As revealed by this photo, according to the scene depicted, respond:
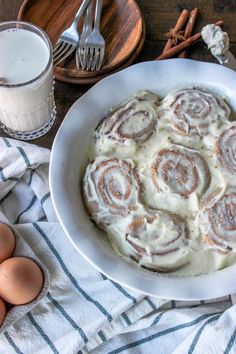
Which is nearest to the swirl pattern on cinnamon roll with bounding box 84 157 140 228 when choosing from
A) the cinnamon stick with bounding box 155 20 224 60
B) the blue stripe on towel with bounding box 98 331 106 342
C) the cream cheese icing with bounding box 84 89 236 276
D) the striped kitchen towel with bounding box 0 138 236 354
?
the cream cheese icing with bounding box 84 89 236 276

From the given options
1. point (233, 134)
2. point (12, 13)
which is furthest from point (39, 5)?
point (233, 134)

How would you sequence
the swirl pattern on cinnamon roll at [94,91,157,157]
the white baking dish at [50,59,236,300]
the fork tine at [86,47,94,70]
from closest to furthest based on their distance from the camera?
the white baking dish at [50,59,236,300], the swirl pattern on cinnamon roll at [94,91,157,157], the fork tine at [86,47,94,70]

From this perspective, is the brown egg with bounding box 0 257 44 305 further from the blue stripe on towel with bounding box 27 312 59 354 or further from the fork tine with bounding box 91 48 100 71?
the fork tine with bounding box 91 48 100 71

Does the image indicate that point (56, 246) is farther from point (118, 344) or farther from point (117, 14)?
point (117, 14)

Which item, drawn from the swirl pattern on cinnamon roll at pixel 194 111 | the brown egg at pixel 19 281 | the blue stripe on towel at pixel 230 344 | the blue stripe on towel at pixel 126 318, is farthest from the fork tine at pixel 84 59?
the blue stripe on towel at pixel 230 344

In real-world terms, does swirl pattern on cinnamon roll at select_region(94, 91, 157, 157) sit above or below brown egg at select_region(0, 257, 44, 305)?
above

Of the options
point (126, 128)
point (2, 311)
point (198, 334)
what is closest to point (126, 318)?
point (198, 334)
